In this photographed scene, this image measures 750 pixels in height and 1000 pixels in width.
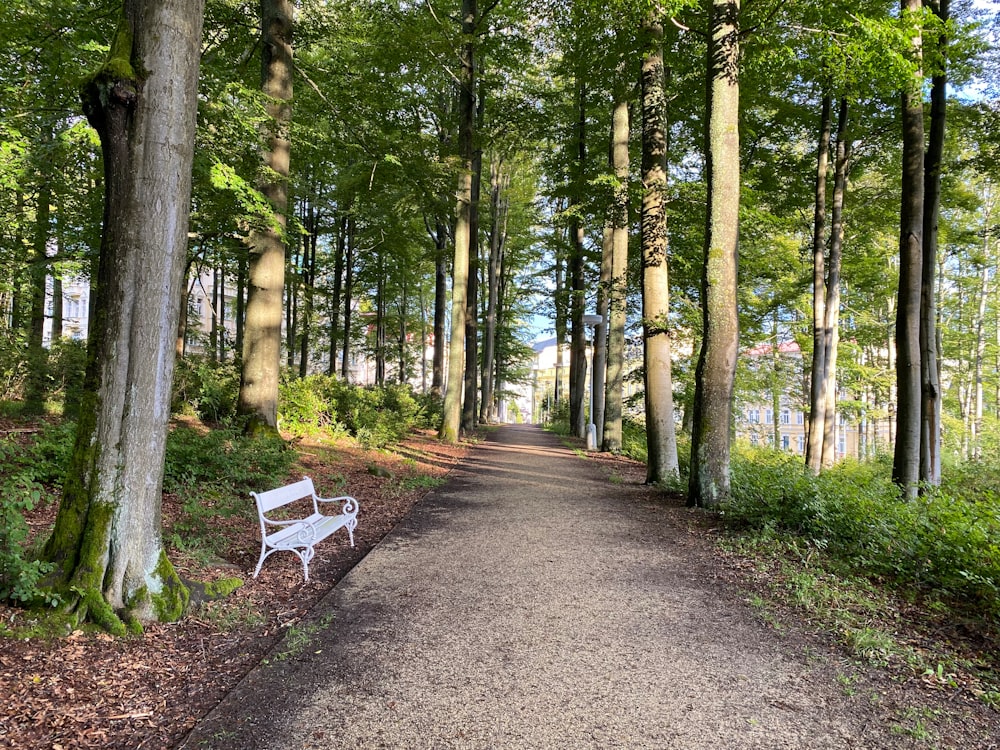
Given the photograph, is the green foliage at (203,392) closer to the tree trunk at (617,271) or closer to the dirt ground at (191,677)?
the dirt ground at (191,677)

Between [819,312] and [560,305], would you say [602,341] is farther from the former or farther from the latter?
[819,312]

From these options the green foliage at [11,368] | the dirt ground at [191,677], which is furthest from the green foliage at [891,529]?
the green foliage at [11,368]

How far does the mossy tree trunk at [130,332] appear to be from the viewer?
363cm

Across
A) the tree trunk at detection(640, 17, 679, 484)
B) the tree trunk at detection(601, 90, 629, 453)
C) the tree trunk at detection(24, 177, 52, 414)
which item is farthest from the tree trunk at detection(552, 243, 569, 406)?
the tree trunk at detection(24, 177, 52, 414)

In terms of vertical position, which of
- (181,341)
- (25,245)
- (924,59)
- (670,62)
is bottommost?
(181,341)

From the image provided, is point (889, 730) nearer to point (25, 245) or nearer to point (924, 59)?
point (924, 59)

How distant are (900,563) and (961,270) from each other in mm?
26164

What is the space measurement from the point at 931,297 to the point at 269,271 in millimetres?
11897

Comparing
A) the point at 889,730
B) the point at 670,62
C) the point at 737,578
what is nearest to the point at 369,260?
the point at 670,62

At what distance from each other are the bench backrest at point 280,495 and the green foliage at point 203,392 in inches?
241

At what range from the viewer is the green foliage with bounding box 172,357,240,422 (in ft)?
38.3

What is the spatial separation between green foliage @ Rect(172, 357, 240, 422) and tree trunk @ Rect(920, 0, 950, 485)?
42.7 ft

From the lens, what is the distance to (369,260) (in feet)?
84.7

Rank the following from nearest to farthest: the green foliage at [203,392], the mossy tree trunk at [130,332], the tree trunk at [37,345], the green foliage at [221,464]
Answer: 1. the mossy tree trunk at [130,332]
2. the green foliage at [221,464]
3. the tree trunk at [37,345]
4. the green foliage at [203,392]
